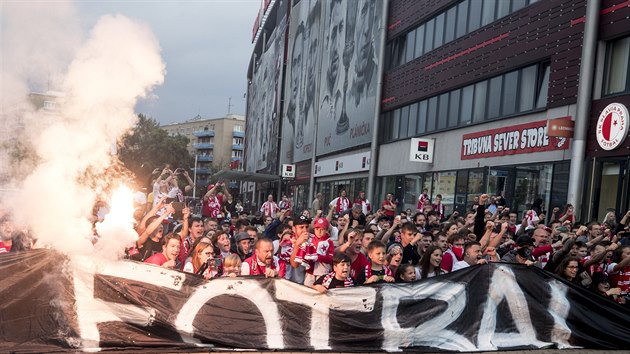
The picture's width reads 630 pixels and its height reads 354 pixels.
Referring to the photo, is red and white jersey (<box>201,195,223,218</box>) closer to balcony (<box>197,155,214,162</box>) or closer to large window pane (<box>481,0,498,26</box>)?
large window pane (<box>481,0,498,26</box>)

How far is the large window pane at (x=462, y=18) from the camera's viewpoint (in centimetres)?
2395

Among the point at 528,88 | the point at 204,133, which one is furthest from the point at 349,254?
the point at 204,133

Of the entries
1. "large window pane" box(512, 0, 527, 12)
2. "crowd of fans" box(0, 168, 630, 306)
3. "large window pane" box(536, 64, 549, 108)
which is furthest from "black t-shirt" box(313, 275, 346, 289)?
"large window pane" box(512, 0, 527, 12)

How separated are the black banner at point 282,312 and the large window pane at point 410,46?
22.1 m

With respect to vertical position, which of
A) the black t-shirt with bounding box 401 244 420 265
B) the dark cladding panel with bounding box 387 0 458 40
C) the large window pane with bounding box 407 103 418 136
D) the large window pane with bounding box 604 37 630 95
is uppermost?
the dark cladding panel with bounding box 387 0 458 40

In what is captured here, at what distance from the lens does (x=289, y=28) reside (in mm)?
57031

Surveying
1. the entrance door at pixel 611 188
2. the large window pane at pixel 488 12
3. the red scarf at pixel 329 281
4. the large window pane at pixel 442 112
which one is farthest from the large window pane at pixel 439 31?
the red scarf at pixel 329 281

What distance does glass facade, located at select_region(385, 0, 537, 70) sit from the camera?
21766 millimetres

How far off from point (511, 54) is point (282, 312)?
1618 centimetres

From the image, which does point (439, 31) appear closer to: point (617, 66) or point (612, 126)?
point (617, 66)

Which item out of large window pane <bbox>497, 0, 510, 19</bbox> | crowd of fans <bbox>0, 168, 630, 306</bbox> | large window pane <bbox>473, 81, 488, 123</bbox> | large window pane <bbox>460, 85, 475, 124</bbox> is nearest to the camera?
crowd of fans <bbox>0, 168, 630, 306</bbox>

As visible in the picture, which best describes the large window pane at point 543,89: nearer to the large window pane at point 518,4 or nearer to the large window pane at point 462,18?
the large window pane at point 518,4

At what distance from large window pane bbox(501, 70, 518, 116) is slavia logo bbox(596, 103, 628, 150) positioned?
4.44 metres

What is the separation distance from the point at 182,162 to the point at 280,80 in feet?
77.5
